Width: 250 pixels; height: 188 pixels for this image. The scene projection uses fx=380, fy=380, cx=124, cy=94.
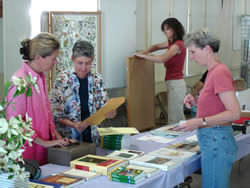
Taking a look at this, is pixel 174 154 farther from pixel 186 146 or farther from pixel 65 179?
pixel 65 179

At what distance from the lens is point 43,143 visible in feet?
8.24

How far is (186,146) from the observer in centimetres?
290

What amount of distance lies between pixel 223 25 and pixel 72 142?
824cm

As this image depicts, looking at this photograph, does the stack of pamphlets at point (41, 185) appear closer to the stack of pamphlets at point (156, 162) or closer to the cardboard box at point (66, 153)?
the cardboard box at point (66, 153)

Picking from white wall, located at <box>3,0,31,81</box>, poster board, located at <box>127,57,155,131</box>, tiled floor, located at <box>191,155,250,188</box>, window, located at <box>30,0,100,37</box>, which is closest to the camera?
white wall, located at <box>3,0,31,81</box>

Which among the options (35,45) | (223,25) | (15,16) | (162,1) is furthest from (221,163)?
(223,25)

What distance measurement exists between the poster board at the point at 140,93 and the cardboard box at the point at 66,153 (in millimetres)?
3168

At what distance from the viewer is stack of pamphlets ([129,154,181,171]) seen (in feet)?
7.60

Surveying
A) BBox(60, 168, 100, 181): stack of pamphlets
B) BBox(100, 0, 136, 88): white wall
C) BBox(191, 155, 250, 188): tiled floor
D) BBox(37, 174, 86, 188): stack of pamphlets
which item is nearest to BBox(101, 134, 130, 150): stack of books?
BBox(60, 168, 100, 181): stack of pamphlets

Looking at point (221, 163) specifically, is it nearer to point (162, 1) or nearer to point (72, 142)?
point (72, 142)

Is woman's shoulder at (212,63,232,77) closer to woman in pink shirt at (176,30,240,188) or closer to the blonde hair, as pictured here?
woman in pink shirt at (176,30,240,188)

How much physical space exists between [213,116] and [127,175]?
652 millimetres

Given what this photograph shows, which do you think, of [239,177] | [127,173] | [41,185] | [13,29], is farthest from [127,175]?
[239,177]

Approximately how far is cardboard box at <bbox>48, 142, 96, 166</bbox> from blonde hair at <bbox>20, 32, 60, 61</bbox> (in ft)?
2.10
